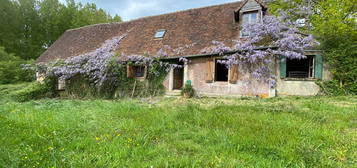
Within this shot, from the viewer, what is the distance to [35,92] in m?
10.9

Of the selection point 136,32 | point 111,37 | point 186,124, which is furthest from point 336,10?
point 111,37

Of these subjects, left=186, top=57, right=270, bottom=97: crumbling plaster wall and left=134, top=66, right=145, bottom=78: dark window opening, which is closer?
left=186, top=57, right=270, bottom=97: crumbling plaster wall

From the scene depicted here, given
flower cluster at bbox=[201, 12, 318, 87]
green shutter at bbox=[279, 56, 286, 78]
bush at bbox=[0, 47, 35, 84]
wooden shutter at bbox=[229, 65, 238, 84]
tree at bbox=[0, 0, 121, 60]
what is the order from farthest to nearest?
tree at bbox=[0, 0, 121, 60] < bush at bbox=[0, 47, 35, 84] < wooden shutter at bbox=[229, 65, 238, 84] < green shutter at bbox=[279, 56, 286, 78] < flower cluster at bbox=[201, 12, 318, 87]

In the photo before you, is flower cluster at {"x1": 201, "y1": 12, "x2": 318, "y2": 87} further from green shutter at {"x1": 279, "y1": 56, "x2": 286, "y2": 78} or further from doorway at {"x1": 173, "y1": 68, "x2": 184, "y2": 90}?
doorway at {"x1": 173, "y1": 68, "x2": 184, "y2": 90}

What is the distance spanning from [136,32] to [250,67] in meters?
8.32

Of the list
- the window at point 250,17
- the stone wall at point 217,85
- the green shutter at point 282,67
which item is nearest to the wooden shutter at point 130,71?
the stone wall at point 217,85

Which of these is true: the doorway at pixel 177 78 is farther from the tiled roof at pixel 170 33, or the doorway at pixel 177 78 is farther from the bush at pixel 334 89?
the bush at pixel 334 89

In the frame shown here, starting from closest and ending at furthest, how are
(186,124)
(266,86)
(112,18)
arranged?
(186,124) → (266,86) → (112,18)

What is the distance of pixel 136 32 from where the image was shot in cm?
1288

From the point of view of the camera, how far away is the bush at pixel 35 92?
10242 millimetres

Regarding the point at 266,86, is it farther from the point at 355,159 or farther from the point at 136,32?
the point at 136,32

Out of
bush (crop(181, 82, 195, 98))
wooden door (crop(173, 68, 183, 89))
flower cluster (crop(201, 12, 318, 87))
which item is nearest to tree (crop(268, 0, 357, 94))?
flower cluster (crop(201, 12, 318, 87))

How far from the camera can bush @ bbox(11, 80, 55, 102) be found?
33.6 ft

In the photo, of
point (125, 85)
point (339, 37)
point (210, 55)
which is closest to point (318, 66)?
point (339, 37)
